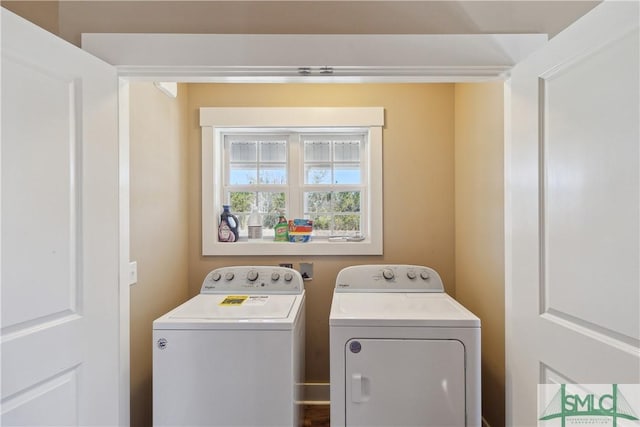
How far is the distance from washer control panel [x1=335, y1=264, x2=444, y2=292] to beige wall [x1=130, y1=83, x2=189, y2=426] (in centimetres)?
106

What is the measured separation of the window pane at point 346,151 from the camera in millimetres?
2453

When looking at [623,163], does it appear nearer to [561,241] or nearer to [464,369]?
[561,241]

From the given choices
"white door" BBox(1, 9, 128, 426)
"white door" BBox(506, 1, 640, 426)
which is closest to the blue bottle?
"white door" BBox(1, 9, 128, 426)

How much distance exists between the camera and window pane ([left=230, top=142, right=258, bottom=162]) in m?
2.46

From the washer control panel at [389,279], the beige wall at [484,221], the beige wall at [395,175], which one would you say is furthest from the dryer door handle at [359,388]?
the beige wall at [395,175]

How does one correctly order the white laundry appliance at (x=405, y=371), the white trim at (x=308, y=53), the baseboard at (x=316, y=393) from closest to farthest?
1. the white trim at (x=308, y=53)
2. the white laundry appliance at (x=405, y=371)
3. the baseboard at (x=316, y=393)

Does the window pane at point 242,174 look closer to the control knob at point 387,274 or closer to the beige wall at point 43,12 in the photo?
the control knob at point 387,274

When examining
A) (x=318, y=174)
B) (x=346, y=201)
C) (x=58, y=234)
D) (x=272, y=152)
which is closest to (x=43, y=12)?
(x=58, y=234)

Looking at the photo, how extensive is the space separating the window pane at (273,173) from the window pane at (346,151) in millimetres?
418

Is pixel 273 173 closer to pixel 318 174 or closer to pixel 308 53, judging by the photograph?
pixel 318 174

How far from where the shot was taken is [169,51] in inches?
48.8

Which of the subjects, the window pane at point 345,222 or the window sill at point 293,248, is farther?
the window pane at point 345,222

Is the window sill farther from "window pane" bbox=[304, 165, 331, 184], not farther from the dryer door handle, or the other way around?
the dryer door handle

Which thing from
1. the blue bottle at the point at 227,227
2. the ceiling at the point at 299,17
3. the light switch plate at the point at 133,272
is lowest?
the light switch plate at the point at 133,272
